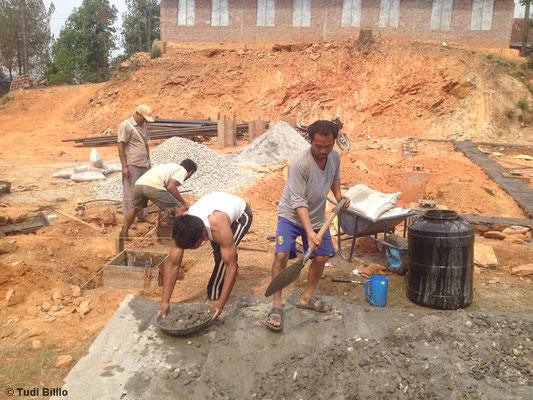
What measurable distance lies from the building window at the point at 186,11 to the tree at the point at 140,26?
12.2 metres

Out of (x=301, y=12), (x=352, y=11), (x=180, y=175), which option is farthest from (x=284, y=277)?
(x=301, y=12)

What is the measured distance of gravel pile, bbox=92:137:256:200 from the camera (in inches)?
373

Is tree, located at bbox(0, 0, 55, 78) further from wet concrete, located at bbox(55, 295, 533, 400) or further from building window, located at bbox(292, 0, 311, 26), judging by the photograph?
wet concrete, located at bbox(55, 295, 533, 400)

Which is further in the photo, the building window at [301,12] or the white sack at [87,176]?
the building window at [301,12]

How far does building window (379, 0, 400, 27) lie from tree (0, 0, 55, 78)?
2347 cm

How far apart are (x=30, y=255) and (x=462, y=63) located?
59.5ft

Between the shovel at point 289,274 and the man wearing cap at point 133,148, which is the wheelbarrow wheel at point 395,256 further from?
the man wearing cap at point 133,148

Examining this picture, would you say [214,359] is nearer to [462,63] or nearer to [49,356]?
[49,356]

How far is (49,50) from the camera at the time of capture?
114 ft

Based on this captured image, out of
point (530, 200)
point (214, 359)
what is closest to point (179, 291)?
point (214, 359)

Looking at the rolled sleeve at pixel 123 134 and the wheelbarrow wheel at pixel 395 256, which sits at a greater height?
the rolled sleeve at pixel 123 134

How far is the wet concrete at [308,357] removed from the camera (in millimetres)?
3035

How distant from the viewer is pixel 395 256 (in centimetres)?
533

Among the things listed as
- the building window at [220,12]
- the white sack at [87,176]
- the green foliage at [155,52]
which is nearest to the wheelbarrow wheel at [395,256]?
the white sack at [87,176]
